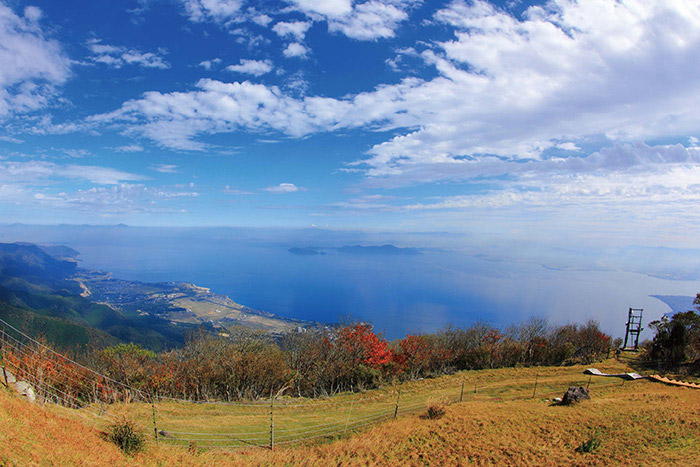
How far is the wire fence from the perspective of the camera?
11.6m

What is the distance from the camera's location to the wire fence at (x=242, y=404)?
11578 mm

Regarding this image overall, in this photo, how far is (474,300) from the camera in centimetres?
18650

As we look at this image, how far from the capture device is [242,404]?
16891mm

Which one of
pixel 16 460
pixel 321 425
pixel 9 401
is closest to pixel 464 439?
pixel 321 425

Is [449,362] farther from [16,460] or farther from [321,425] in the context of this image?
[16,460]

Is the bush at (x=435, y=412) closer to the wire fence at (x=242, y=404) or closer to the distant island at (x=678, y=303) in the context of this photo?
the wire fence at (x=242, y=404)

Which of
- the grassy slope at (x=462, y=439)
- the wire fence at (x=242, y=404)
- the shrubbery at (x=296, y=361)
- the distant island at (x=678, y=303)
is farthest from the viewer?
the distant island at (x=678, y=303)

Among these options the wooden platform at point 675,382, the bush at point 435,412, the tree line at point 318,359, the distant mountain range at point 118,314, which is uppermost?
the wooden platform at point 675,382

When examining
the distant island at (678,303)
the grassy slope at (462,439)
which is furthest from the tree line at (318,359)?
the distant island at (678,303)

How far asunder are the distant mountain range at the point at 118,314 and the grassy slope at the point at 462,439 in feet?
83.8

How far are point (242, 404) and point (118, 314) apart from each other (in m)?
120

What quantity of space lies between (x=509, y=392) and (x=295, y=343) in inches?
672

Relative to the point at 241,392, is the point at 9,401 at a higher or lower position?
higher

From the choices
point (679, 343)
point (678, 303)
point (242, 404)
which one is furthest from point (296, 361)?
point (678, 303)
